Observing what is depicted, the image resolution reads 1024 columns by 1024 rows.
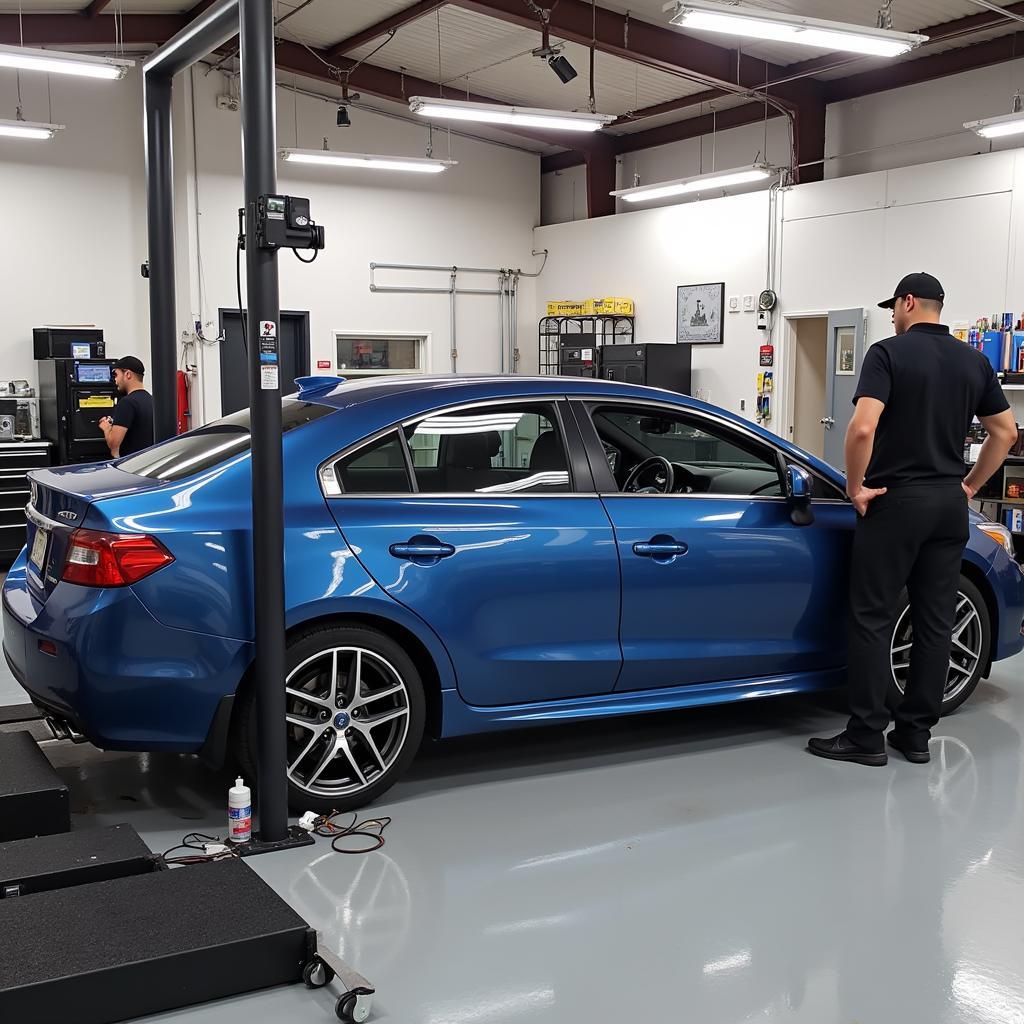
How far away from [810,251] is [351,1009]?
400 inches

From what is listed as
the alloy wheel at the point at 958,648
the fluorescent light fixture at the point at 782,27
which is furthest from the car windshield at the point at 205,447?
the fluorescent light fixture at the point at 782,27

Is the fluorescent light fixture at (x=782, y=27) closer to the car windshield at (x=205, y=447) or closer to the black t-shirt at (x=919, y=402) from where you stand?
the black t-shirt at (x=919, y=402)

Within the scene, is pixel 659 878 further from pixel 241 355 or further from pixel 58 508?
pixel 241 355

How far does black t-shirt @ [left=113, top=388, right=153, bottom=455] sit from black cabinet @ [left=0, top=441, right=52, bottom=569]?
1.61 metres

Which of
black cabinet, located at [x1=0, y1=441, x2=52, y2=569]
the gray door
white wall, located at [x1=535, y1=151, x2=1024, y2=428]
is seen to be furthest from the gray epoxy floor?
the gray door

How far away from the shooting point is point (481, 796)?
3.75 m

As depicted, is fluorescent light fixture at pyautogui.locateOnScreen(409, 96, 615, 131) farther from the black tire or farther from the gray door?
the black tire

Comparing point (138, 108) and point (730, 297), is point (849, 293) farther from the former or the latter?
point (138, 108)

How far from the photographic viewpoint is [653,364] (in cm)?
1231

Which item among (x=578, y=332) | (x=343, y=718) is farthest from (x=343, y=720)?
(x=578, y=332)

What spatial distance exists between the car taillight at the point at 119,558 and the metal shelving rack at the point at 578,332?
34.1ft

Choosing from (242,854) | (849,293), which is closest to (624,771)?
(242,854)

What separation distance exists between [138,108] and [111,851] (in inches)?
427

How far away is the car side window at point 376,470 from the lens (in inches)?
140
